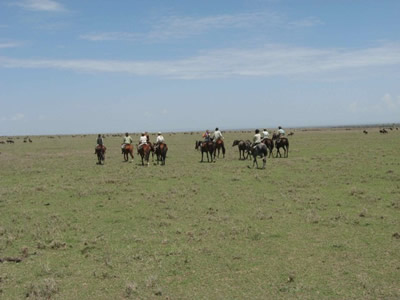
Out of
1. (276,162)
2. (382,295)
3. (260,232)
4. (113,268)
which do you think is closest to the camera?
(382,295)

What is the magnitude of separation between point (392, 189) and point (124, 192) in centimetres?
1260

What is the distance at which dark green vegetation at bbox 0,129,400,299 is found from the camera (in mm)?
7898

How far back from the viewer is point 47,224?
12977mm

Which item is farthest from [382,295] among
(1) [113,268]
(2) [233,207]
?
(2) [233,207]

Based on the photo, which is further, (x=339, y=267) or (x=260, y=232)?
(x=260, y=232)

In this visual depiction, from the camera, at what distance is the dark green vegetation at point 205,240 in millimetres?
7898

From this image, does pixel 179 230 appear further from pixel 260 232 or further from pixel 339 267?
pixel 339 267

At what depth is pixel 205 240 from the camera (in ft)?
35.5

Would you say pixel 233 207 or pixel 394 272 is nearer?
pixel 394 272

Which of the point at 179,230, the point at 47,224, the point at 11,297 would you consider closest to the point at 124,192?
the point at 47,224

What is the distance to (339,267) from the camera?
8656 millimetres

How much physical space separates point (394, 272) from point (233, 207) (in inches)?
283

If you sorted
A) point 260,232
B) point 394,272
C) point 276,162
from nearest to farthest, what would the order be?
point 394,272 < point 260,232 < point 276,162

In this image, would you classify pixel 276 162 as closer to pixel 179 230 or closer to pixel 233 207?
pixel 233 207
